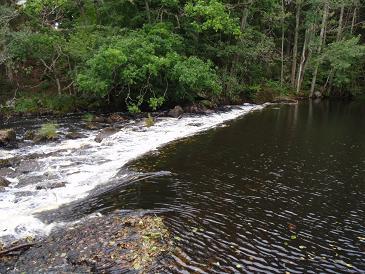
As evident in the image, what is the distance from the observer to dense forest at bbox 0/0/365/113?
103 ft

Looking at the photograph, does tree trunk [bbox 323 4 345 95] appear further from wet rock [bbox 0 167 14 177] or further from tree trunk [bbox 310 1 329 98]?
wet rock [bbox 0 167 14 177]

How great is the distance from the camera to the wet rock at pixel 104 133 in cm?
2281

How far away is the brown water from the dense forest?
422 inches

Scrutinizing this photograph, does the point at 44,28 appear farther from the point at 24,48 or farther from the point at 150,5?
the point at 150,5

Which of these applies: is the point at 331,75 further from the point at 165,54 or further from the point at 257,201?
the point at 257,201

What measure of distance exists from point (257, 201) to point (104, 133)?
1368 cm

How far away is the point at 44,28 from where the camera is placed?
34.5 metres

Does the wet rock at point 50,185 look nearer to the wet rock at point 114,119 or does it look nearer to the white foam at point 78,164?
the white foam at point 78,164

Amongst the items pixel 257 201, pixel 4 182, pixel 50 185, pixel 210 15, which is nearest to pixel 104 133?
pixel 4 182

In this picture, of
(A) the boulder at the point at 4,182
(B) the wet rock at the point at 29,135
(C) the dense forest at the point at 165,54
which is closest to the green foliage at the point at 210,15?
(C) the dense forest at the point at 165,54

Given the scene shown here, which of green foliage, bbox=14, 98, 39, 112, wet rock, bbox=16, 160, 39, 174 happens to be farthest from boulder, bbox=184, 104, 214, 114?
wet rock, bbox=16, 160, 39, 174

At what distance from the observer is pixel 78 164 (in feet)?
58.4

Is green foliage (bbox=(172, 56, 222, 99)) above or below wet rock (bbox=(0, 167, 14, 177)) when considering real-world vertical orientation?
above

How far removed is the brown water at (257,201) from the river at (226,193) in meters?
0.03
